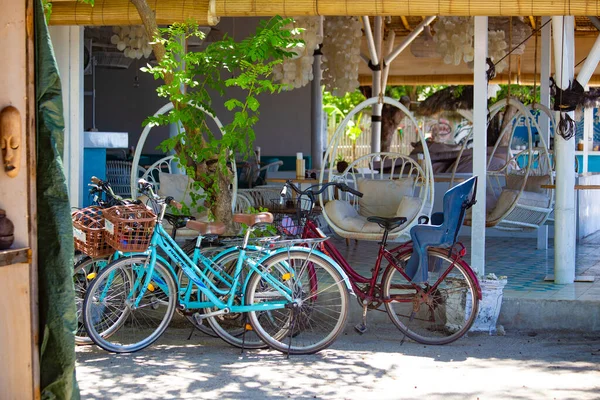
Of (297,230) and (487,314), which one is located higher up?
(297,230)

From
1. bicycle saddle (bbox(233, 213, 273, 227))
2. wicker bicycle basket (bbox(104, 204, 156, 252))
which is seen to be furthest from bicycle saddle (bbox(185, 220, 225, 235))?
wicker bicycle basket (bbox(104, 204, 156, 252))

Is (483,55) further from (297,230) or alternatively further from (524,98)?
(524,98)

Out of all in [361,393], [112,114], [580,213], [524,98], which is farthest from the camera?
[524,98]

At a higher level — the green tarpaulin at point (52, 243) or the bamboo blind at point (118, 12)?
the bamboo blind at point (118, 12)

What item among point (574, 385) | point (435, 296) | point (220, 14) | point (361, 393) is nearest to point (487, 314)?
point (435, 296)

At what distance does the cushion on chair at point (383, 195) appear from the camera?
7.29 m

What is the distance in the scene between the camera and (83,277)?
561cm

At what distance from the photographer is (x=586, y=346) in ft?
18.6

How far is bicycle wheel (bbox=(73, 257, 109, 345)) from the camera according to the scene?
5.47 meters

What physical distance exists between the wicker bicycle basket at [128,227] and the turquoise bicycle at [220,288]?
4.0 inches

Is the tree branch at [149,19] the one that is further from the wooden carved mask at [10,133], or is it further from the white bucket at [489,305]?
the wooden carved mask at [10,133]

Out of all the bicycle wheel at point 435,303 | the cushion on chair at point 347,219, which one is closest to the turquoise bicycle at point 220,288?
the bicycle wheel at point 435,303

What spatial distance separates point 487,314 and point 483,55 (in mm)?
1853

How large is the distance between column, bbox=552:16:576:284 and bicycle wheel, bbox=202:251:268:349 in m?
2.52
